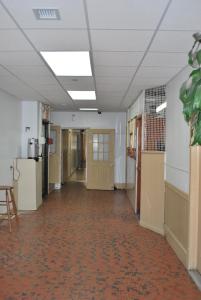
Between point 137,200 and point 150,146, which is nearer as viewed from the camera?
point 150,146

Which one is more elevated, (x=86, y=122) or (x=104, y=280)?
(x=86, y=122)

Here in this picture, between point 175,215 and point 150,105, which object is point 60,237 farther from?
point 150,105

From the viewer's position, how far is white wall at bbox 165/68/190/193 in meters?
3.71

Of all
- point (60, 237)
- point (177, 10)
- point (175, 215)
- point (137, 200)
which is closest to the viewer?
point (177, 10)

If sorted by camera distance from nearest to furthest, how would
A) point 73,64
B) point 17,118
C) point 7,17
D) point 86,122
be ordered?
point 7,17, point 73,64, point 17,118, point 86,122

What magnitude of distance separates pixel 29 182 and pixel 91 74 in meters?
3.24

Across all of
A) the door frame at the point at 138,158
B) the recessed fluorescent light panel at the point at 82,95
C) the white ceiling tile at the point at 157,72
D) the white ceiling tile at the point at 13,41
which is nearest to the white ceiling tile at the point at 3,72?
the white ceiling tile at the point at 13,41

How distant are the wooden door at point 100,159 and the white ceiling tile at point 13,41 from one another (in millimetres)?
6398

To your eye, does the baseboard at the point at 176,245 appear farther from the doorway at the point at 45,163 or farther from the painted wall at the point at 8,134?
the doorway at the point at 45,163

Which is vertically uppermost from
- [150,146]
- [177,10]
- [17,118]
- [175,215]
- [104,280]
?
[177,10]

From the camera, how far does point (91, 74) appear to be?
430 centimetres

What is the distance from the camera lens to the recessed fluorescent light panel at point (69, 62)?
11.0 ft

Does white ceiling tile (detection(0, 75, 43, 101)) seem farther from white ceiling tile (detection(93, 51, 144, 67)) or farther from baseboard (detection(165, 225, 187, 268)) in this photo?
baseboard (detection(165, 225, 187, 268))

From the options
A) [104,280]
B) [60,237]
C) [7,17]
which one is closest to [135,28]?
[7,17]
